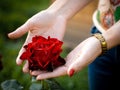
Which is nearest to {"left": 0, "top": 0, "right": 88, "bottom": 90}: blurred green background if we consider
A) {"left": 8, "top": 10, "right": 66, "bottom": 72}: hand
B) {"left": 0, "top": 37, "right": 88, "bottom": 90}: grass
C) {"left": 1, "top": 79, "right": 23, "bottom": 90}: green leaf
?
{"left": 0, "top": 37, "right": 88, "bottom": 90}: grass

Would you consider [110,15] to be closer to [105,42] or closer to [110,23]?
[110,23]

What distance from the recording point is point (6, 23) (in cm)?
474

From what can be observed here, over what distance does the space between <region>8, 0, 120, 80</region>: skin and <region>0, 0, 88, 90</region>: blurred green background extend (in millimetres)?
481

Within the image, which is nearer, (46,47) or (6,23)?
(46,47)

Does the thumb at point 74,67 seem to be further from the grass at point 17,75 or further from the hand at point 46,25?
the grass at point 17,75

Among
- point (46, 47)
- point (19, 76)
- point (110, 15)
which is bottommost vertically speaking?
point (19, 76)

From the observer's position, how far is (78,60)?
1579 millimetres

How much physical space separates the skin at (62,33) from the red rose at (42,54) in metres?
0.03

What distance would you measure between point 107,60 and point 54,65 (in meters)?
0.39

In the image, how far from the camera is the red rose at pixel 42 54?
1.56m

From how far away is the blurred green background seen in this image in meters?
3.30

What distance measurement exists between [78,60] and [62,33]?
1.32 feet

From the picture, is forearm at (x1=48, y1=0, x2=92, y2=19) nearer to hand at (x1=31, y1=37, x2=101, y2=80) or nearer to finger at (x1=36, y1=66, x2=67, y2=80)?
hand at (x1=31, y1=37, x2=101, y2=80)

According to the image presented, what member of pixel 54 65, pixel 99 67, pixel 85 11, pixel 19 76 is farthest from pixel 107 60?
pixel 85 11
